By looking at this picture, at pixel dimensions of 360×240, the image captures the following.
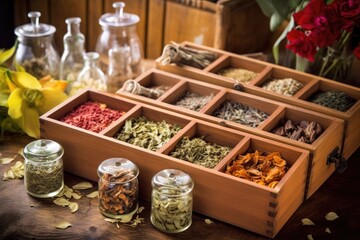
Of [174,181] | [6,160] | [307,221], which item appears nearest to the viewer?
[174,181]

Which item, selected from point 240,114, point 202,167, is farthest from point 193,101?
point 202,167

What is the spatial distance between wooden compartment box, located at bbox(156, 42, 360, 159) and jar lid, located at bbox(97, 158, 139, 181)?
55cm

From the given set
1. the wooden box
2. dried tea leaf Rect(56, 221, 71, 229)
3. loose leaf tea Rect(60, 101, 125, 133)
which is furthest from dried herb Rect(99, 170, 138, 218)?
the wooden box

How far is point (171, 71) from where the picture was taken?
7.82 ft

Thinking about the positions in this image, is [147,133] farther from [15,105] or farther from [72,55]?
[72,55]

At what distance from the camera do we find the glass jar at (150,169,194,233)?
5.88 ft

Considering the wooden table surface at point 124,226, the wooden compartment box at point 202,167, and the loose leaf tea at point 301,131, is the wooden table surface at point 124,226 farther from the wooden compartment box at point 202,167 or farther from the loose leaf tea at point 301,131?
the loose leaf tea at point 301,131

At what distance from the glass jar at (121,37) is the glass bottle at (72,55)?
85 mm

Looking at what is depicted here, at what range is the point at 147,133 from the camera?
2016 millimetres

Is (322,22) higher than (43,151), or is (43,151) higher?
(322,22)

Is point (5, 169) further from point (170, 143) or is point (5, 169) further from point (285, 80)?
point (285, 80)

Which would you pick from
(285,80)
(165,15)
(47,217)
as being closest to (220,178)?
(47,217)

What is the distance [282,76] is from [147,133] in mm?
597

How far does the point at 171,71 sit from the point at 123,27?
0.25 m
